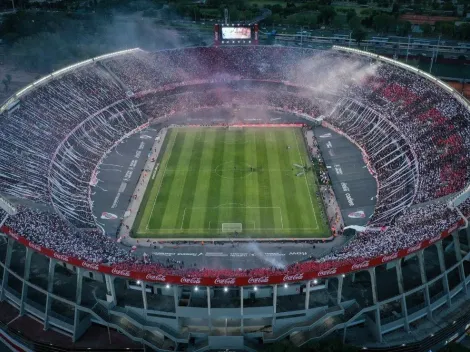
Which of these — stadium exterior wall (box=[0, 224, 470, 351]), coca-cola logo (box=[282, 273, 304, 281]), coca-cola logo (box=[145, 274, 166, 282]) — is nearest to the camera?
coca-cola logo (box=[282, 273, 304, 281])

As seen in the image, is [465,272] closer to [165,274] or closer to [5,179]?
[165,274]

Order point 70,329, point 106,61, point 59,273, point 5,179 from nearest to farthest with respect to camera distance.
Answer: point 70,329
point 59,273
point 5,179
point 106,61

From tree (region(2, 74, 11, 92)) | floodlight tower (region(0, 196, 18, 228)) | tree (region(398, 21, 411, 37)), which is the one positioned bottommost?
tree (region(2, 74, 11, 92))

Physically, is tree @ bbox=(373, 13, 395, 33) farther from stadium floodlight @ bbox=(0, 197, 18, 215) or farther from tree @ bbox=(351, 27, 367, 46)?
stadium floodlight @ bbox=(0, 197, 18, 215)

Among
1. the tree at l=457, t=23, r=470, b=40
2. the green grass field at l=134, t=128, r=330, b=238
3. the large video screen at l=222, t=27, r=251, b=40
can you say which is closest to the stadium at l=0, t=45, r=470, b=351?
the green grass field at l=134, t=128, r=330, b=238

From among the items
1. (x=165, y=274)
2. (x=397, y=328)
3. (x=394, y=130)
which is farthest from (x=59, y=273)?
(x=394, y=130)

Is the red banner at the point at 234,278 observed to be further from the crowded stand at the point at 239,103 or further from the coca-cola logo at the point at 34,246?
the crowded stand at the point at 239,103

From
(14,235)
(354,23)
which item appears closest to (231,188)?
(14,235)

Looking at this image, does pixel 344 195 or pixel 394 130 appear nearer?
pixel 344 195

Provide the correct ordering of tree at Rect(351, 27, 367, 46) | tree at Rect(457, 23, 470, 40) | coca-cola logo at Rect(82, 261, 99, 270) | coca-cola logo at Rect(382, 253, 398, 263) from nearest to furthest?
1. coca-cola logo at Rect(82, 261, 99, 270)
2. coca-cola logo at Rect(382, 253, 398, 263)
3. tree at Rect(351, 27, 367, 46)
4. tree at Rect(457, 23, 470, 40)
